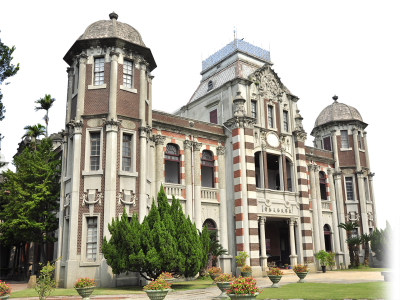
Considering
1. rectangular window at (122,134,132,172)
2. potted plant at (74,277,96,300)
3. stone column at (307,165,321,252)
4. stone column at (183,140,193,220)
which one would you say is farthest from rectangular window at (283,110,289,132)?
potted plant at (74,277,96,300)

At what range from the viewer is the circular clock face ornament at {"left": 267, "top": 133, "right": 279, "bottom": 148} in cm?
3222

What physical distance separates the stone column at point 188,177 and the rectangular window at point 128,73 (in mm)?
6105

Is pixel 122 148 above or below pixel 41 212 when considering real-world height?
above

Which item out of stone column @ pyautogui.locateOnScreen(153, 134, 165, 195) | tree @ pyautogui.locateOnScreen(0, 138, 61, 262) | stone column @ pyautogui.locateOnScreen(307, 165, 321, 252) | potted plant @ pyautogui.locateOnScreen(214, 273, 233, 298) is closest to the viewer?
potted plant @ pyautogui.locateOnScreen(214, 273, 233, 298)

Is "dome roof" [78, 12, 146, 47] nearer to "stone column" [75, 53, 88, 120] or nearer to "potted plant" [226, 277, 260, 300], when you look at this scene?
"stone column" [75, 53, 88, 120]

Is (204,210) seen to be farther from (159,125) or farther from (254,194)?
(159,125)

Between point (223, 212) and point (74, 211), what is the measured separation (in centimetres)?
1121

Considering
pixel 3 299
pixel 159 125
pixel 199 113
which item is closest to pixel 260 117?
pixel 199 113

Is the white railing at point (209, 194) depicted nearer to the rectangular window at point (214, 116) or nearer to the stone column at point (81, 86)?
the rectangular window at point (214, 116)

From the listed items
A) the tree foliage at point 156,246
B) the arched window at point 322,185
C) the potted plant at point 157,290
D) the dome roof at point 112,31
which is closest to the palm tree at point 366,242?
the arched window at point 322,185

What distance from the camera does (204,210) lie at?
28.8 meters

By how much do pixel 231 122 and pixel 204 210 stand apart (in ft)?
23.2

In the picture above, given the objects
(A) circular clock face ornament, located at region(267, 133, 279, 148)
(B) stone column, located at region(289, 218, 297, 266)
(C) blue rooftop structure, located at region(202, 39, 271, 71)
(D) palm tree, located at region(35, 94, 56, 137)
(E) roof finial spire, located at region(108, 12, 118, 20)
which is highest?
(C) blue rooftop structure, located at region(202, 39, 271, 71)

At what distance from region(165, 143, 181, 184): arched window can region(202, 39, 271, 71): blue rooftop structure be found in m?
11.4
